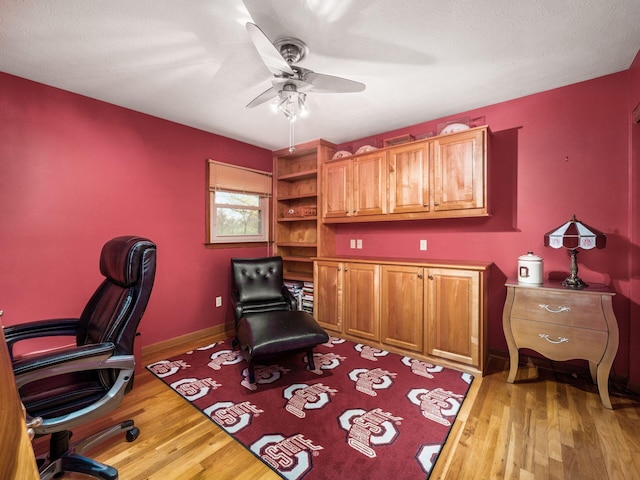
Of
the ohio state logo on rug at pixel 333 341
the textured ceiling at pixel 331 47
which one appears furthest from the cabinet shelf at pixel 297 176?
the ohio state logo on rug at pixel 333 341

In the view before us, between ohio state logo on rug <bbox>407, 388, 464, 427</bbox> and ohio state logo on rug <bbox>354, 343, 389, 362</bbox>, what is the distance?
622 mm

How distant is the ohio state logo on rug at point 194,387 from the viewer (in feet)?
7.03

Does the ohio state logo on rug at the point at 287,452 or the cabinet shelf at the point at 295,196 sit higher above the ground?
the cabinet shelf at the point at 295,196

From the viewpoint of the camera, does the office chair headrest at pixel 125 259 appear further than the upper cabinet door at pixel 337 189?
No

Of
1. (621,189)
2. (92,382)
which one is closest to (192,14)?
(92,382)

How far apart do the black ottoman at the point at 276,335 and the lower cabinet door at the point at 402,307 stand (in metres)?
0.84

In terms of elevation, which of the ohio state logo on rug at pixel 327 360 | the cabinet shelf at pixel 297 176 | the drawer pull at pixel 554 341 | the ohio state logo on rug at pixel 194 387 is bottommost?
the ohio state logo on rug at pixel 194 387

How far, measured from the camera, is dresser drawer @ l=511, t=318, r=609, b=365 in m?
1.94

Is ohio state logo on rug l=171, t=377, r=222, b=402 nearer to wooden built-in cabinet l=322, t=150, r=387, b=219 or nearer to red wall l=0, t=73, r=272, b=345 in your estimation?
red wall l=0, t=73, r=272, b=345

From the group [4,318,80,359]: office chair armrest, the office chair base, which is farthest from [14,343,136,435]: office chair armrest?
[4,318,80,359]: office chair armrest

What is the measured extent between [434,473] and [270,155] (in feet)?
13.0

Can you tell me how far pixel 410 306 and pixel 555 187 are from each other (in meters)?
1.67

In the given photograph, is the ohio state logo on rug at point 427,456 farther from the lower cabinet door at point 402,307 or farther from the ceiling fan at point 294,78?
the ceiling fan at point 294,78

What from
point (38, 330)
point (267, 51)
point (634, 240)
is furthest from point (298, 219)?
point (634, 240)
